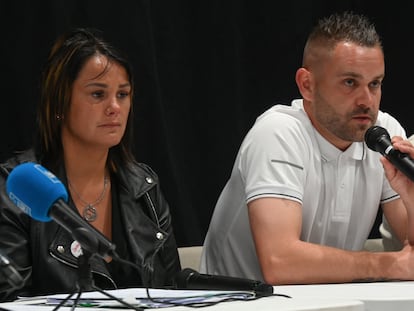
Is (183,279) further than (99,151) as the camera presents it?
No

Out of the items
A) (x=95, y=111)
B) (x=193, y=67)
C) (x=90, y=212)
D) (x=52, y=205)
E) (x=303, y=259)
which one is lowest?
(x=303, y=259)

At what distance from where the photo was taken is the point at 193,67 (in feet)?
11.0

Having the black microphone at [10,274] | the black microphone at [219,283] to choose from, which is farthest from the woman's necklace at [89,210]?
the black microphone at [10,274]

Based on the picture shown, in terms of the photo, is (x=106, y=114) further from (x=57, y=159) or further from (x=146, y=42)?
(x=146, y=42)

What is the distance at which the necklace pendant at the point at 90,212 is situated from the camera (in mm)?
2643

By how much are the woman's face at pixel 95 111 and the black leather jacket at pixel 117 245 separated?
0.13m

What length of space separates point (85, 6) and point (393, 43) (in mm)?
1410

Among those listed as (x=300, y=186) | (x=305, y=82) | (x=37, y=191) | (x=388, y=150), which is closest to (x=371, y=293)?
(x=388, y=150)

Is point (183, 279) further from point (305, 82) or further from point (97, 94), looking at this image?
point (305, 82)

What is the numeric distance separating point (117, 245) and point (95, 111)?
0.41 meters

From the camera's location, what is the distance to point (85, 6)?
3105 mm

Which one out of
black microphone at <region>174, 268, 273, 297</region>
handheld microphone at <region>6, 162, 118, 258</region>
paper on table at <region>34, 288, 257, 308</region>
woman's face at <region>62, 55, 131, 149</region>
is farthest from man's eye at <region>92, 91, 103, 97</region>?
handheld microphone at <region>6, 162, 118, 258</region>

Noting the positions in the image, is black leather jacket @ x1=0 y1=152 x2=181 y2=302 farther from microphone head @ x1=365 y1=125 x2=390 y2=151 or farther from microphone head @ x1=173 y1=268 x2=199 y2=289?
microphone head @ x1=365 y1=125 x2=390 y2=151

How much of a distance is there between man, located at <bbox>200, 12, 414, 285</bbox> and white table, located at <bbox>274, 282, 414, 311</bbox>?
0.39m
